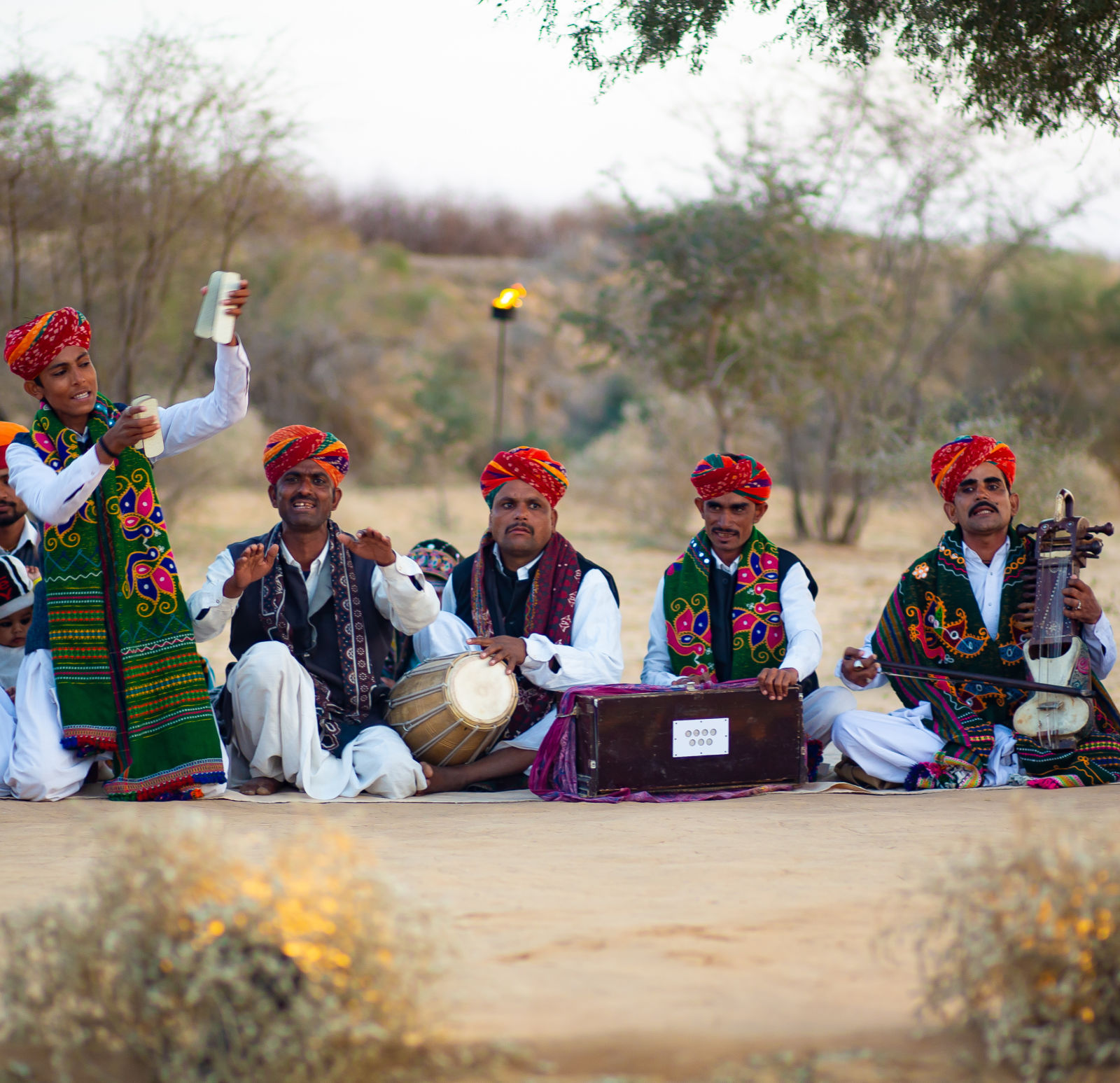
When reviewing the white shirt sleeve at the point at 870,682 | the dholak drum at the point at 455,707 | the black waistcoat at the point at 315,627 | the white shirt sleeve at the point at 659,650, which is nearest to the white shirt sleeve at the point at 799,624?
the white shirt sleeve at the point at 870,682

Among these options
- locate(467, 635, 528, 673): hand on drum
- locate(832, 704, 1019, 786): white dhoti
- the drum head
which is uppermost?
locate(467, 635, 528, 673): hand on drum

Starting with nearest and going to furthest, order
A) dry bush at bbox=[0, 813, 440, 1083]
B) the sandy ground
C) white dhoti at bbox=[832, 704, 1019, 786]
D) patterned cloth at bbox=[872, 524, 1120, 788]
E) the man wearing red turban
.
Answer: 1. dry bush at bbox=[0, 813, 440, 1083]
2. the sandy ground
3. the man wearing red turban
4. patterned cloth at bbox=[872, 524, 1120, 788]
5. white dhoti at bbox=[832, 704, 1019, 786]

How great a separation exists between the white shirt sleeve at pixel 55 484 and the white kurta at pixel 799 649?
7.76 feet

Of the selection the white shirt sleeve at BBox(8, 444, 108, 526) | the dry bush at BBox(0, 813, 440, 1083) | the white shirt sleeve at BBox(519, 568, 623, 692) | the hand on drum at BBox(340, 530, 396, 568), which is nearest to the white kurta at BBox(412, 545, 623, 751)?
the white shirt sleeve at BBox(519, 568, 623, 692)

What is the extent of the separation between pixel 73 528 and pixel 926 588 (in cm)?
350

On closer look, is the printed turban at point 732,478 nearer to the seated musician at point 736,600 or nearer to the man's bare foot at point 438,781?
the seated musician at point 736,600

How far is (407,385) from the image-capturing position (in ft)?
100

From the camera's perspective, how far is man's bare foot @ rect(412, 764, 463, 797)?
535cm

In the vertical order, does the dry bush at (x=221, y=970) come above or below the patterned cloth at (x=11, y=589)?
below

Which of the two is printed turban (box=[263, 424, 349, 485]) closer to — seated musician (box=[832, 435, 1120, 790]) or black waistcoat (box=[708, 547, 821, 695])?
black waistcoat (box=[708, 547, 821, 695])

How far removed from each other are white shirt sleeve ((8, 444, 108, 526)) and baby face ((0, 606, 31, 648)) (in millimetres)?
918

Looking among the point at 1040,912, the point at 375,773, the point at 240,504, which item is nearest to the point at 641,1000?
the point at 1040,912

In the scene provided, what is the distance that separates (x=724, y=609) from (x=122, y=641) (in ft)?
Answer: 8.21

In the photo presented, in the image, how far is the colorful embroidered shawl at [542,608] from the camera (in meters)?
5.60
